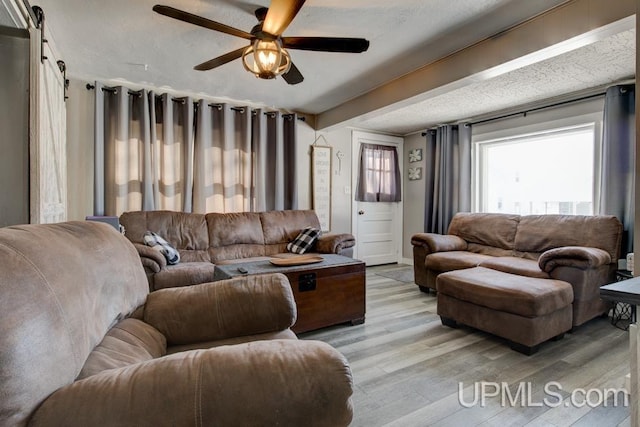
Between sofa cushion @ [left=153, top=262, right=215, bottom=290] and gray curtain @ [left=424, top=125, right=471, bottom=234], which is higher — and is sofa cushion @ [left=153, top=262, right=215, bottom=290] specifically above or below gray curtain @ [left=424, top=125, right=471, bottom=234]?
below

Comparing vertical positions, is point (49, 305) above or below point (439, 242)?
above

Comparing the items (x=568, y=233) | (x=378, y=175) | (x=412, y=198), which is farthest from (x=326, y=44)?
(x=412, y=198)

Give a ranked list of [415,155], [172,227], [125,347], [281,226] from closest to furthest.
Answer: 1. [125,347]
2. [172,227]
3. [281,226]
4. [415,155]

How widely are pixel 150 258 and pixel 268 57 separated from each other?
6.26ft

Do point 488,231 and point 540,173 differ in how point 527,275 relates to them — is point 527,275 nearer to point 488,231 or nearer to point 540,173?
point 488,231

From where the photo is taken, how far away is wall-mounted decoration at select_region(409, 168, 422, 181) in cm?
530

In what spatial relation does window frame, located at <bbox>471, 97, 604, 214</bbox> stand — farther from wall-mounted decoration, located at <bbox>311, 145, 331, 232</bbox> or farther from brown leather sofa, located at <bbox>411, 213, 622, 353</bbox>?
wall-mounted decoration, located at <bbox>311, 145, 331, 232</bbox>

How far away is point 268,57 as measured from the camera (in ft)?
6.68

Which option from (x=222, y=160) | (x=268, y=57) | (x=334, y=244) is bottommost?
(x=334, y=244)

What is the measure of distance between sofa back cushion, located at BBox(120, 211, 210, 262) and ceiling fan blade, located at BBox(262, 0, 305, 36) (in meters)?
2.33

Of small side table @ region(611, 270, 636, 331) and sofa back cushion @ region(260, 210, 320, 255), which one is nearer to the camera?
small side table @ region(611, 270, 636, 331)

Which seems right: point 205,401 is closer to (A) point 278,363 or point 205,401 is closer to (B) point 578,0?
(A) point 278,363

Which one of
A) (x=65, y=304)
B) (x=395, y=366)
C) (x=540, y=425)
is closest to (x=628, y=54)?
(x=540, y=425)

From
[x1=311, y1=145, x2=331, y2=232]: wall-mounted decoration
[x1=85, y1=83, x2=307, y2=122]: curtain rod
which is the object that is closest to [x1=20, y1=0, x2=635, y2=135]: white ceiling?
[x1=85, y1=83, x2=307, y2=122]: curtain rod
